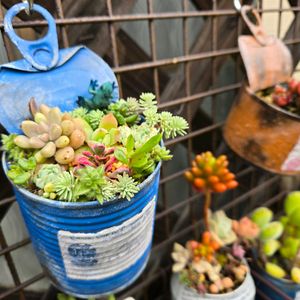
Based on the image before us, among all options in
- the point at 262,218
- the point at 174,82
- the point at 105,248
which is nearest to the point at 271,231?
the point at 262,218

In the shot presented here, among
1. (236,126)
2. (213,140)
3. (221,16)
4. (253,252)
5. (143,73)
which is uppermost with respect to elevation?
(221,16)

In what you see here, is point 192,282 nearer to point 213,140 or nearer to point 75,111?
point 213,140

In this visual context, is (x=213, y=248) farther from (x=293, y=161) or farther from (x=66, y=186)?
(x=66, y=186)

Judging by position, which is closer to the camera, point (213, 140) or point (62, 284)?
point (62, 284)

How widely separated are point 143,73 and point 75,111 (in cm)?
38

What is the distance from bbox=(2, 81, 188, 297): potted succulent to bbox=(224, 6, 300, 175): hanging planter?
0.36m

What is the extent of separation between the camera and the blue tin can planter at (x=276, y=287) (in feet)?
2.93

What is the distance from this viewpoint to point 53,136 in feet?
1.37

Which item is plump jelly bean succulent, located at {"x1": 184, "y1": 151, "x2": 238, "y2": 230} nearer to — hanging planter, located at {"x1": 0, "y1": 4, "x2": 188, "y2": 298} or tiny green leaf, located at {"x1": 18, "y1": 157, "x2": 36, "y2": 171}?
hanging planter, located at {"x1": 0, "y1": 4, "x2": 188, "y2": 298}

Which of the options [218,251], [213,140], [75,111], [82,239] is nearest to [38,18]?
[75,111]

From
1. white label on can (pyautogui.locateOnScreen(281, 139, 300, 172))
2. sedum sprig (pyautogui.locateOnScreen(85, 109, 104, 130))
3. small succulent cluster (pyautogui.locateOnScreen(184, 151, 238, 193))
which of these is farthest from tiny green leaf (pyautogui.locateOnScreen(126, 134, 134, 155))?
white label on can (pyautogui.locateOnScreen(281, 139, 300, 172))

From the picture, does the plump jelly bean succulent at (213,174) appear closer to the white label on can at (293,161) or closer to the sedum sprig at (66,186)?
the white label on can at (293,161)

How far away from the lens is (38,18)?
60 cm

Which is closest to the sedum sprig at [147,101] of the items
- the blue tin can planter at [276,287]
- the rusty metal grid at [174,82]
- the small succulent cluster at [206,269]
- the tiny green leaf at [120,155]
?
the tiny green leaf at [120,155]
